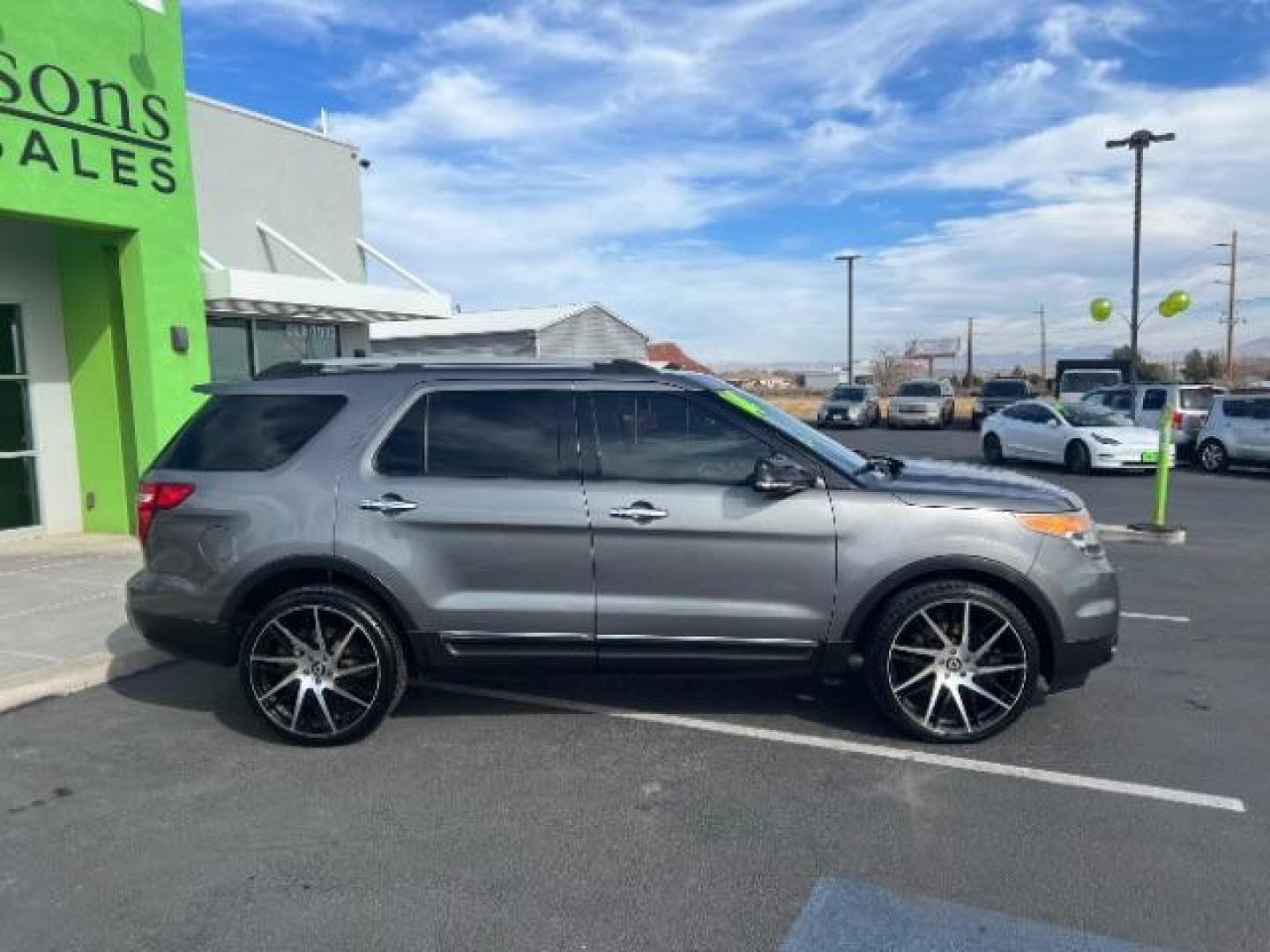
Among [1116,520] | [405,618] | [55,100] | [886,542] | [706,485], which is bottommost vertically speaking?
[1116,520]

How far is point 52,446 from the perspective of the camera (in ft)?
31.2

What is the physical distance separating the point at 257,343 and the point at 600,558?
29.8ft

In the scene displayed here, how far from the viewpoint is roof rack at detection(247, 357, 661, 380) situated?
181 inches

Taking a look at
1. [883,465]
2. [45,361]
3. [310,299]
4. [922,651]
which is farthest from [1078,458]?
[45,361]

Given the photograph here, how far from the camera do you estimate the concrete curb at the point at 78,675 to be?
5039 mm

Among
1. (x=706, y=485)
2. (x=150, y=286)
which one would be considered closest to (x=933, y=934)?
(x=706, y=485)

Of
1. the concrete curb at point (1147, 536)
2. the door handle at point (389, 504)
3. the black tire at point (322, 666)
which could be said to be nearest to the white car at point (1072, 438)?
the concrete curb at point (1147, 536)

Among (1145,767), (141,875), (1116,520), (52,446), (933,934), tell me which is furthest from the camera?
(1116,520)

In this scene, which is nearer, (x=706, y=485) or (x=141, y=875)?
(x=141, y=875)

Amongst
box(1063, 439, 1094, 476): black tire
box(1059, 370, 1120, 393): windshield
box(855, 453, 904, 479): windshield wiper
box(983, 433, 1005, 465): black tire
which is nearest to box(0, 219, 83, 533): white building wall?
box(855, 453, 904, 479): windshield wiper

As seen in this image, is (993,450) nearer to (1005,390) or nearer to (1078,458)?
(1078,458)

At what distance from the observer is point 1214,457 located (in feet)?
56.6

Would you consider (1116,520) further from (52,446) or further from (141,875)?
(52,446)

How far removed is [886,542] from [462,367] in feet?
7.34
